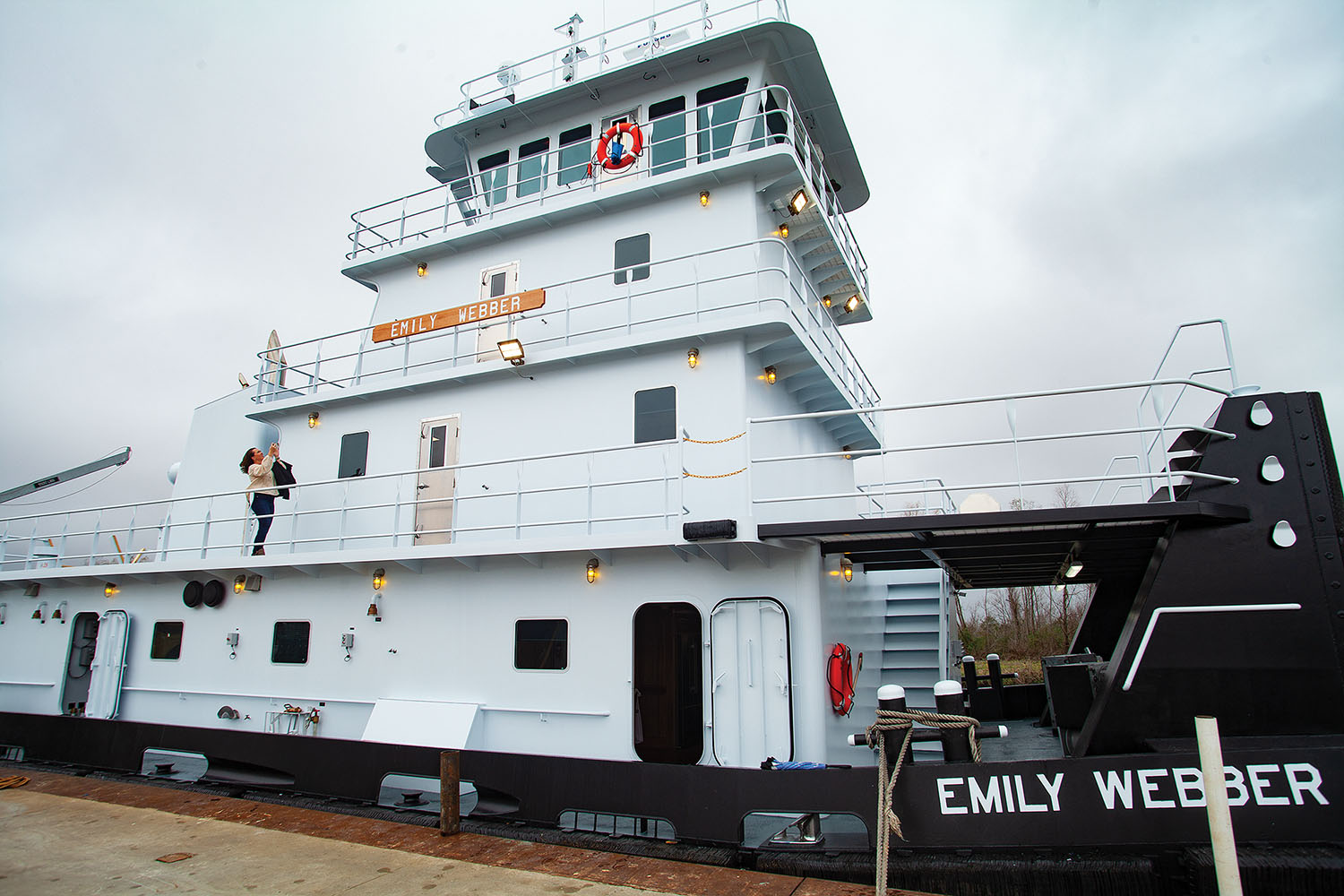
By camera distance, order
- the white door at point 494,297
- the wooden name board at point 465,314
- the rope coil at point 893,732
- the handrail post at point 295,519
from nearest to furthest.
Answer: the rope coil at point 893,732
the wooden name board at point 465,314
the white door at point 494,297
the handrail post at point 295,519

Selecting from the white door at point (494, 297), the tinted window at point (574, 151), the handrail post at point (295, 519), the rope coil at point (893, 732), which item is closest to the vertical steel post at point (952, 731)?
the rope coil at point (893, 732)

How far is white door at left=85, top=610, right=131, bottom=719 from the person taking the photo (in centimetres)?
1258

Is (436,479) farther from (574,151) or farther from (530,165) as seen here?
(574,151)

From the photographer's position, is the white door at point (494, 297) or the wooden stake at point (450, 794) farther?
the white door at point (494, 297)

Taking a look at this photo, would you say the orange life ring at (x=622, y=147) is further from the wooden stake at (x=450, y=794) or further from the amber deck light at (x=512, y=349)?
the wooden stake at (x=450, y=794)

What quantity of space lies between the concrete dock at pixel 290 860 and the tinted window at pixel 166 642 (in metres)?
3.48

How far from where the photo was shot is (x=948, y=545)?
26.4 ft

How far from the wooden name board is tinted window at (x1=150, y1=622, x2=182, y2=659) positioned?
19.3 feet

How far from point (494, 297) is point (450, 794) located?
7.46m

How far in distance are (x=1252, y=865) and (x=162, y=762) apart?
13504mm

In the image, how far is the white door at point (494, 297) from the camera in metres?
11.7

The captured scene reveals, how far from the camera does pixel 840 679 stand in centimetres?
848

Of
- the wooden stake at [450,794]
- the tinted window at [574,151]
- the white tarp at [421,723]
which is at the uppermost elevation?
the tinted window at [574,151]

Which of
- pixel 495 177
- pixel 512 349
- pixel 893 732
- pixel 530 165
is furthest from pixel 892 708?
pixel 495 177
